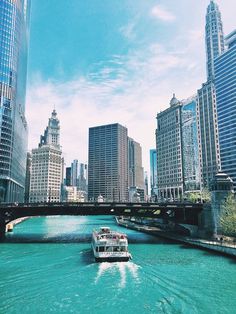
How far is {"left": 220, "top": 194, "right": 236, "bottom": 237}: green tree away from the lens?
2923 inches

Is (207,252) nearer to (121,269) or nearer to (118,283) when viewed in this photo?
(121,269)

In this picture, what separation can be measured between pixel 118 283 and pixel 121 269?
9269mm

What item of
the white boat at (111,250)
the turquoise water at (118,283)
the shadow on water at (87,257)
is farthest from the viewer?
the white boat at (111,250)

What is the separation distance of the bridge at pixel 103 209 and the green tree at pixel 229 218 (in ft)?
35.5

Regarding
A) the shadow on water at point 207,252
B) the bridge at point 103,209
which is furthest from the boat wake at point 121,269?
the bridge at point 103,209

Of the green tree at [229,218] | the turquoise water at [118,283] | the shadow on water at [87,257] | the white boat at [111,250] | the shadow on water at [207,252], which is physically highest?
the green tree at [229,218]

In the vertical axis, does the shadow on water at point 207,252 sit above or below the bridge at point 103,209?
below

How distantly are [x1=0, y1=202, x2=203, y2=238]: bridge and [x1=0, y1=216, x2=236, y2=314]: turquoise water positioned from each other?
26.7 m

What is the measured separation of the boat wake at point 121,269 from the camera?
1826 inches

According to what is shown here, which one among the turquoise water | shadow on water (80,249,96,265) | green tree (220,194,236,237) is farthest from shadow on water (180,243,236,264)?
shadow on water (80,249,96,265)

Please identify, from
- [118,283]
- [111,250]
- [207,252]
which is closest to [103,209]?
[111,250]

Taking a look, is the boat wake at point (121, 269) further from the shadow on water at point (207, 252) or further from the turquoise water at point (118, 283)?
the shadow on water at point (207, 252)

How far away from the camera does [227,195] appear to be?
3383 inches

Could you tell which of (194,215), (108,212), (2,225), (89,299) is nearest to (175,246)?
(194,215)
